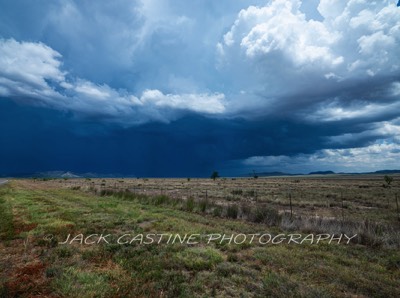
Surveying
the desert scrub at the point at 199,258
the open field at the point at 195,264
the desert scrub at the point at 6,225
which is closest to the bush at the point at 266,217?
the open field at the point at 195,264

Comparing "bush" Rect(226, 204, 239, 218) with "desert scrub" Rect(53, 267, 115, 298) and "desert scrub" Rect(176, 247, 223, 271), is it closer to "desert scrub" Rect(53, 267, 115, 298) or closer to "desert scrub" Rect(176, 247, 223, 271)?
"desert scrub" Rect(176, 247, 223, 271)

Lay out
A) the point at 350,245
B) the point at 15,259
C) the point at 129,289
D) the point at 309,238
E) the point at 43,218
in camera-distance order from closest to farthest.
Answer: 1. the point at 129,289
2. the point at 15,259
3. the point at 350,245
4. the point at 309,238
5. the point at 43,218

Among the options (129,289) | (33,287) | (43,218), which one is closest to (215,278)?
(129,289)

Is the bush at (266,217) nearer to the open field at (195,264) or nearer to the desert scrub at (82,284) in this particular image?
the open field at (195,264)

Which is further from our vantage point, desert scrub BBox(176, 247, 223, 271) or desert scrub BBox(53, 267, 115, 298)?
desert scrub BBox(176, 247, 223, 271)

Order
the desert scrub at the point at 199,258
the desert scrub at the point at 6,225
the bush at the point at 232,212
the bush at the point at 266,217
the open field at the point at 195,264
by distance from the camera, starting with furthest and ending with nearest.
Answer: the bush at the point at 232,212 → the bush at the point at 266,217 → the desert scrub at the point at 6,225 → the desert scrub at the point at 199,258 → the open field at the point at 195,264

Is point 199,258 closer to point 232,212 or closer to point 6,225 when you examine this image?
point 232,212

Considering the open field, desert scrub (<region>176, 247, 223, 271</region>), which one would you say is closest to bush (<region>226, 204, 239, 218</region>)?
the open field

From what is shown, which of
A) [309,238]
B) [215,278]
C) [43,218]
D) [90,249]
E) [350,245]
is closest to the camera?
[215,278]

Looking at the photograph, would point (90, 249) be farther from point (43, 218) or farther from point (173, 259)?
point (43, 218)

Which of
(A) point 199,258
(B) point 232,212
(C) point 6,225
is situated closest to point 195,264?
(A) point 199,258

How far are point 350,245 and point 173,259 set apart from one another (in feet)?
23.9

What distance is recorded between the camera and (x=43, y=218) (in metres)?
14.8

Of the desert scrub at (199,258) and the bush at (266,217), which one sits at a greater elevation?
the bush at (266,217)
